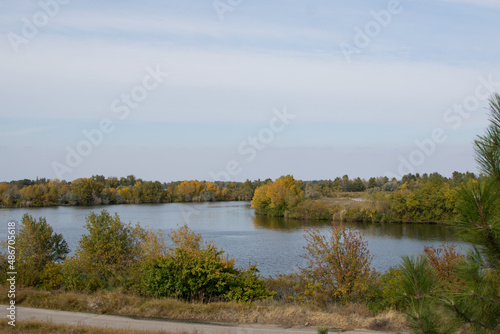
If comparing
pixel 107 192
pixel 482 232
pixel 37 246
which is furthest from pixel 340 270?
pixel 107 192

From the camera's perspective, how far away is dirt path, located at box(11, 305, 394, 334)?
1011cm

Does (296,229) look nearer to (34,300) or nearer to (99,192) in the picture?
(34,300)

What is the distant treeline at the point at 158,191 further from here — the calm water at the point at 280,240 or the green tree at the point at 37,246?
the green tree at the point at 37,246

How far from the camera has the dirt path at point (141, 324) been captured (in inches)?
398

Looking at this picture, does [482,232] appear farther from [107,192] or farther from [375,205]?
[107,192]

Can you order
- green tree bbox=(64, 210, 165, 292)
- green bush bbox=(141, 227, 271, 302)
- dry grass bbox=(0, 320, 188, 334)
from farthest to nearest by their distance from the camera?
green tree bbox=(64, 210, 165, 292) < green bush bbox=(141, 227, 271, 302) < dry grass bbox=(0, 320, 188, 334)

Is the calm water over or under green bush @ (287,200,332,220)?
under

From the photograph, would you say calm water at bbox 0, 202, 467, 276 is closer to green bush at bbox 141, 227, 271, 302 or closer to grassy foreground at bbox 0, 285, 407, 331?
green bush at bbox 141, 227, 271, 302

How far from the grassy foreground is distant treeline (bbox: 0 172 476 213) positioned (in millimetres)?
48158

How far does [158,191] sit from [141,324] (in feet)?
314

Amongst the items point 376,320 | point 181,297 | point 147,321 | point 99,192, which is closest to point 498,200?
point 376,320

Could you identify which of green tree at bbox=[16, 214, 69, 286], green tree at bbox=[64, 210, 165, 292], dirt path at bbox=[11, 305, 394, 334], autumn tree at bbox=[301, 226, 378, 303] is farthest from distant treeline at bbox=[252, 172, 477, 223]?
dirt path at bbox=[11, 305, 394, 334]

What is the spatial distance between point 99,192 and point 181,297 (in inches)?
3464

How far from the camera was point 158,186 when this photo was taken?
345 ft
